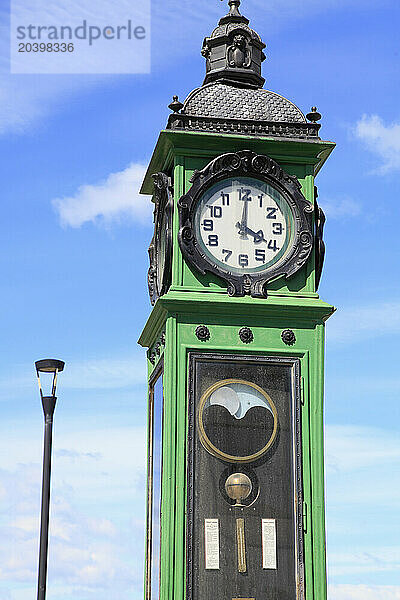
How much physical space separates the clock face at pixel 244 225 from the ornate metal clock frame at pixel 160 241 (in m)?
0.45

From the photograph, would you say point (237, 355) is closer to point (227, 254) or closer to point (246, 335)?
point (246, 335)

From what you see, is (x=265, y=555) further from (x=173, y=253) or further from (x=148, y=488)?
(x=173, y=253)

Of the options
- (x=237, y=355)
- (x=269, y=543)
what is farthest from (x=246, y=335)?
(x=269, y=543)

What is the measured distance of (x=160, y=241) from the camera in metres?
17.2

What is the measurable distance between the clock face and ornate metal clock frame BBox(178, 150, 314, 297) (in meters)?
0.09

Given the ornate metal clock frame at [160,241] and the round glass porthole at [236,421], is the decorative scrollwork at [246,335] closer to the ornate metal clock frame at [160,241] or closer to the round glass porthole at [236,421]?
the round glass porthole at [236,421]

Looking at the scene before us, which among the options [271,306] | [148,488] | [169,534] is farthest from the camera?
[148,488]

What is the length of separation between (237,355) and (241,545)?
Result: 262 cm

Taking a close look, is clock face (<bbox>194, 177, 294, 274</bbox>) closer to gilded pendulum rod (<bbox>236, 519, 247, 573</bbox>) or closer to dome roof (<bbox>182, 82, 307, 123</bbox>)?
dome roof (<bbox>182, 82, 307, 123</bbox>)

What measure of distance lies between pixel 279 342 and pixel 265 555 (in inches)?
117

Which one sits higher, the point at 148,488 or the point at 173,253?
the point at 173,253

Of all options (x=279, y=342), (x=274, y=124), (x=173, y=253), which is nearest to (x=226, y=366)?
(x=279, y=342)

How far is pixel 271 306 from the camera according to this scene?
51.4 ft

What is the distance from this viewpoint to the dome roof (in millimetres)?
16531
